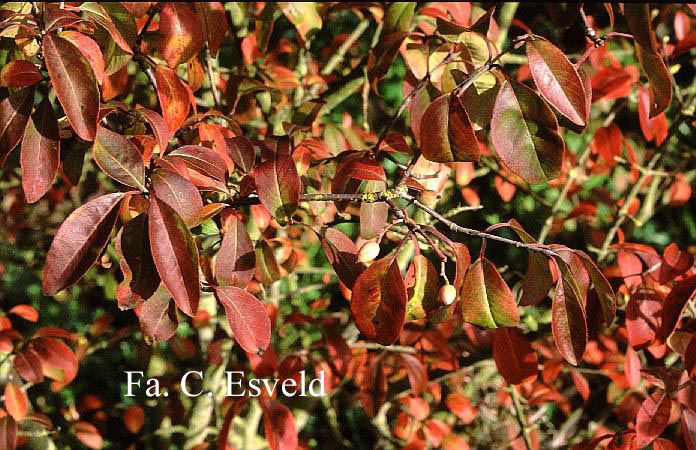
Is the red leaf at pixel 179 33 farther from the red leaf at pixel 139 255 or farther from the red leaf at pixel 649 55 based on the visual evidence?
the red leaf at pixel 649 55

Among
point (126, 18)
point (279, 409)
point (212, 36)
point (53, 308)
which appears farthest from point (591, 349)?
point (53, 308)

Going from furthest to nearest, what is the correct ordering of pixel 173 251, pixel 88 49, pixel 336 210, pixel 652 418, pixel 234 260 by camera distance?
pixel 336 210
pixel 652 418
pixel 234 260
pixel 88 49
pixel 173 251

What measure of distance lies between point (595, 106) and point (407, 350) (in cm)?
156

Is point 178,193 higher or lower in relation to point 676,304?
higher

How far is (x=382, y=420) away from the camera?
2.23m

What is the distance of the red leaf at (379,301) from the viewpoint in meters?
0.80

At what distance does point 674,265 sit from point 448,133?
0.58 meters

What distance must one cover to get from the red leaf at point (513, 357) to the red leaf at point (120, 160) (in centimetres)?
68

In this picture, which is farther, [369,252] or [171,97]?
[171,97]

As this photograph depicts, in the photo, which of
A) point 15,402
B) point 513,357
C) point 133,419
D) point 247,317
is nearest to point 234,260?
point 247,317

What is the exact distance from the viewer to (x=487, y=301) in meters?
0.84

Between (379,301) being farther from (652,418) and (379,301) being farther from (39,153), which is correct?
(652,418)

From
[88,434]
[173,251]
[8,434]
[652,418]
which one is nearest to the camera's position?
[173,251]

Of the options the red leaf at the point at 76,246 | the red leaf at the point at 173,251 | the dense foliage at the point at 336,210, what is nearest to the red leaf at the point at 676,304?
the dense foliage at the point at 336,210
